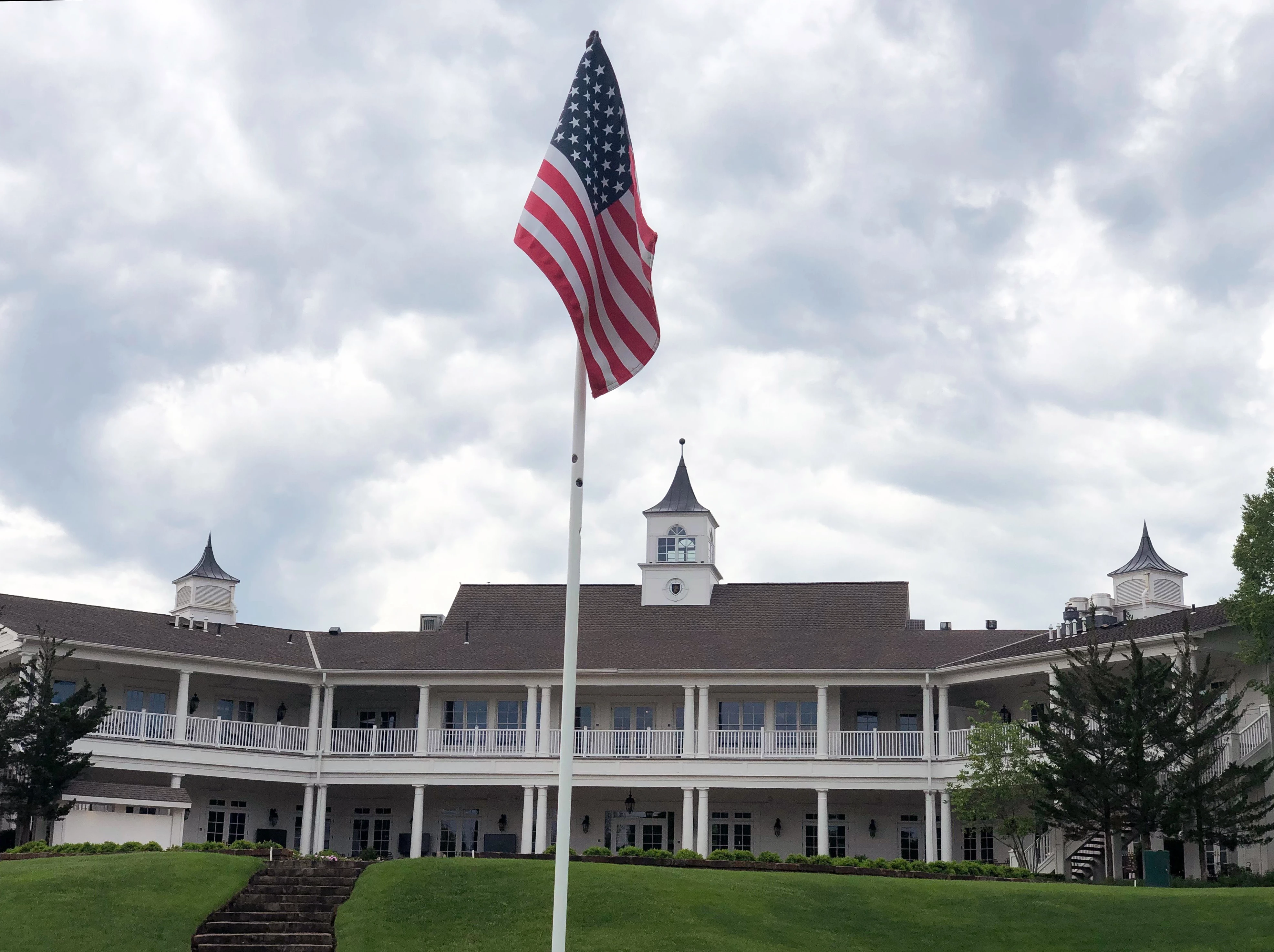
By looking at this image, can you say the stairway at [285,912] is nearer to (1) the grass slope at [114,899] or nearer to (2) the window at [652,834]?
(1) the grass slope at [114,899]

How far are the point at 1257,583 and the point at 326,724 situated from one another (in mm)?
25617

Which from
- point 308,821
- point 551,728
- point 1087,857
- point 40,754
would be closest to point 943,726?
point 1087,857

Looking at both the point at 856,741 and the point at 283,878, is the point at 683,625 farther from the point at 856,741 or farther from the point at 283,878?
the point at 283,878

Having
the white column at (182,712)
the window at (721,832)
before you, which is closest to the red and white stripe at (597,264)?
the white column at (182,712)

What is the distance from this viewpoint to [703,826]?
132 ft

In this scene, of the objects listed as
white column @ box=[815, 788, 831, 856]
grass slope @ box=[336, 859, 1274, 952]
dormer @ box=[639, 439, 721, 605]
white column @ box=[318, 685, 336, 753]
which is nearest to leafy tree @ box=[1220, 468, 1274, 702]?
grass slope @ box=[336, 859, 1274, 952]

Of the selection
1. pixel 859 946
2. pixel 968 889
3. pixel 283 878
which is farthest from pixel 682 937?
pixel 283 878

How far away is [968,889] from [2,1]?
932 inches

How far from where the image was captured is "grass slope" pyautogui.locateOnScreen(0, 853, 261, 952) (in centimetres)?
2336

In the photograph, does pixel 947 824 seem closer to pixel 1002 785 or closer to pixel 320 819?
pixel 1002 785

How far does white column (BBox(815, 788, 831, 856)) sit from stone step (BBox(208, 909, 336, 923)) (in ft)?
58.1

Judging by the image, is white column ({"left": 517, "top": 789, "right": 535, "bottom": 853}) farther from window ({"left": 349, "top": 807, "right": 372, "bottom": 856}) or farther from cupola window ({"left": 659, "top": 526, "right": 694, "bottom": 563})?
cupola window ({"left": 659, "top": 526, "right": 694, "bottom": 563})

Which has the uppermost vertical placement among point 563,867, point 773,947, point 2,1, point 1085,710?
point 2,1

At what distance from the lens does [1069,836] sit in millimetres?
32219
